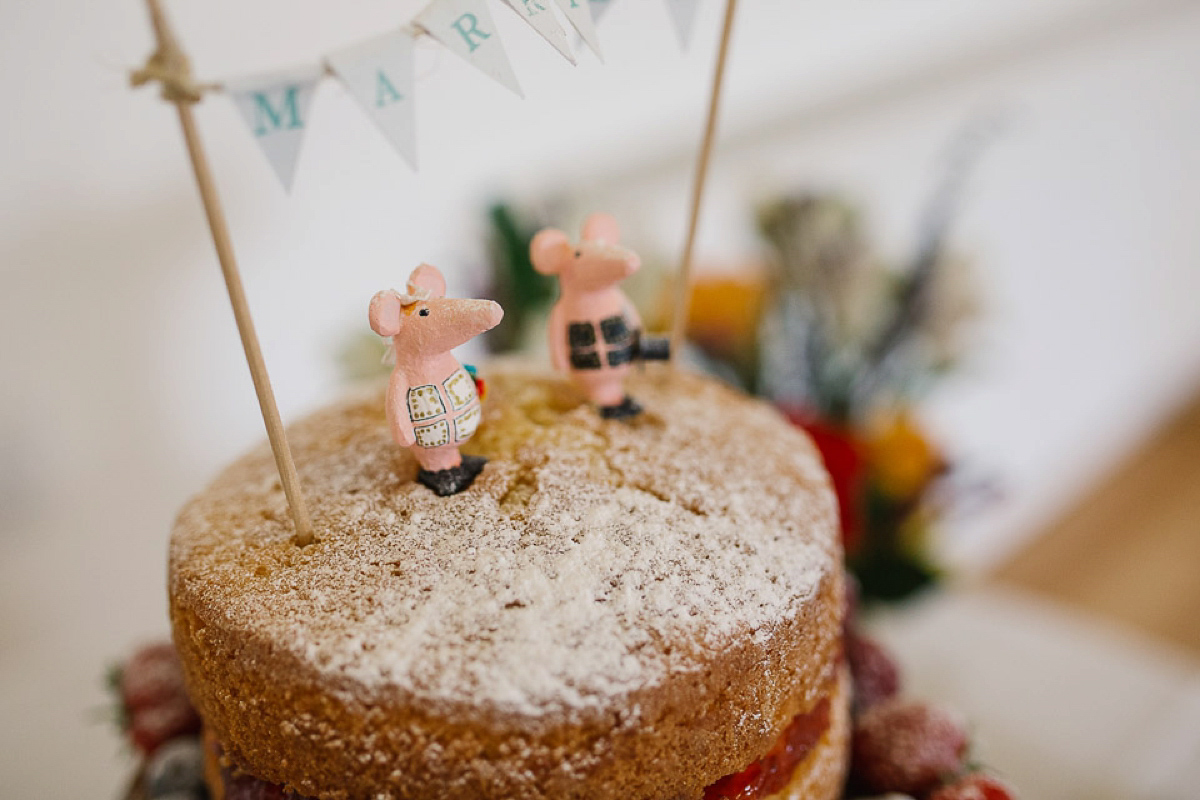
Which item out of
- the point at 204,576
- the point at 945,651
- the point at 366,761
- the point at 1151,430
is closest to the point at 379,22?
the point at 204,576

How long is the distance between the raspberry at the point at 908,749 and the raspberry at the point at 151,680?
1.01 metres

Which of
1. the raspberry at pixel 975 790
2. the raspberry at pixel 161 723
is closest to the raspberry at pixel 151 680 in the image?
the raspberry at pixel 161 723

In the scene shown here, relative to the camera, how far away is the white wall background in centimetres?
174

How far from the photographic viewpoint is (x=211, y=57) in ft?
6.00

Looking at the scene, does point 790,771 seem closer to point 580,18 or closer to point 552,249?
point 552,249

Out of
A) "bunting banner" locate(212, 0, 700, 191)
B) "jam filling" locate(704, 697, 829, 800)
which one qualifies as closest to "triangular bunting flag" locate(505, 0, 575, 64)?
"bunting banner" locate(212, 0, 700, 191)

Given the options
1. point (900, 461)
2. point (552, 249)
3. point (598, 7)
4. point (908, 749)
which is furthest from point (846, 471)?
point (598, 7)

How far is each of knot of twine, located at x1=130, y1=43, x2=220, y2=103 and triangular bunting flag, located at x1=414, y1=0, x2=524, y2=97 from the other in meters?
0.21

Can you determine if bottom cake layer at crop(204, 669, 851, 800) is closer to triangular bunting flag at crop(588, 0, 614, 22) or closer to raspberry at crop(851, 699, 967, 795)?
raspberry at crop(851, 699, 967, 795)

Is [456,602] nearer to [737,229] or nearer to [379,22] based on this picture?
[379,22]

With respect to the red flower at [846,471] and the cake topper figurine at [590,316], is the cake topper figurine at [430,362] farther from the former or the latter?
the red flower at [846,471]

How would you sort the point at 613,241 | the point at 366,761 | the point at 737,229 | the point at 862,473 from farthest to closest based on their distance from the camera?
the point at 737,229 → the point at 862,473 → the point at 613,241 → the point at 366,761

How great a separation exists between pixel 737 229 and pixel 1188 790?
168cm

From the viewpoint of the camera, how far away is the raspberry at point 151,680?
1279mm
